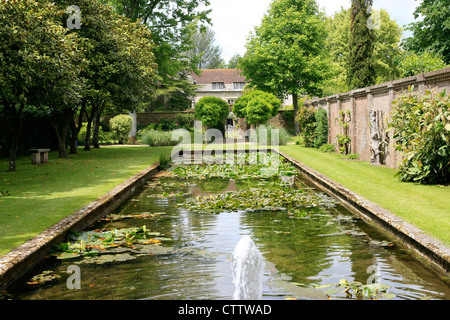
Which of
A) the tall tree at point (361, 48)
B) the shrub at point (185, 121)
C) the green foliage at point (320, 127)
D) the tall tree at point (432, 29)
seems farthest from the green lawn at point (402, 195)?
the shrub at point (185, 121)

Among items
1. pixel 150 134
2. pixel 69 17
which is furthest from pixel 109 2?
pixel 69 17

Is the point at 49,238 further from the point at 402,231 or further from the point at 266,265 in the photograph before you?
the point at 402,231

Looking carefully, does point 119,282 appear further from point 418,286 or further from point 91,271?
point 418,286

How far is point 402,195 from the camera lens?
369 inches

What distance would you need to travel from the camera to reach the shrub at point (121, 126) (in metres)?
35.7

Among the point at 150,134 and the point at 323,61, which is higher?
the point at 323,61

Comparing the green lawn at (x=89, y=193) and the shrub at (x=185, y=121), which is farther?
the shrub at (x=185, y=121)

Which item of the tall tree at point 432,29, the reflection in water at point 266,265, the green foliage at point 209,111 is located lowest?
the reflection in water at point 266,265

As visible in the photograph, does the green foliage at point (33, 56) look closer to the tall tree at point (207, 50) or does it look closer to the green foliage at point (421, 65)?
the green foliage at point (421, 65)

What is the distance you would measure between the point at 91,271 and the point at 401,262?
3.72 meters

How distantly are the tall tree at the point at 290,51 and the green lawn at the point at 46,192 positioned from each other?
31.8 metres

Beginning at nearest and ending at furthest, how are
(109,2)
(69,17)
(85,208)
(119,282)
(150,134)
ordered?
(119,282), (85,208), (69,17), (109,2), (150,134)

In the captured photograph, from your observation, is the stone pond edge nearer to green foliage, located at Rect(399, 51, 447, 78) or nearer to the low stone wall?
the low stone wall

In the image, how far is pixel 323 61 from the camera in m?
45.9
